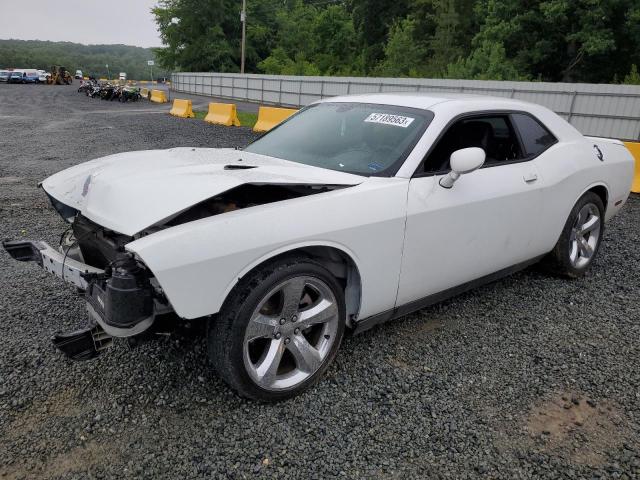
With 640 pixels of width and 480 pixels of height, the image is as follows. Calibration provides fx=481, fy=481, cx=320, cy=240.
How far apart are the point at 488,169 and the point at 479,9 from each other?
122ft

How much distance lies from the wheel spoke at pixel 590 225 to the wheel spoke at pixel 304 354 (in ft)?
9.66

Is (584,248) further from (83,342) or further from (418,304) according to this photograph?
(83,342)

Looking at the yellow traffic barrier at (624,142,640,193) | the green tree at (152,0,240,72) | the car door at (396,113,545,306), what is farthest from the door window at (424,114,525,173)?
the green tree at (152,0,240,72)

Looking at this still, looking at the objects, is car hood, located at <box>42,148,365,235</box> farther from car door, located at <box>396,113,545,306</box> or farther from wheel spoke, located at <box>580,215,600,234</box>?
wheel spoke, located at <box>580,215,600,234</box>

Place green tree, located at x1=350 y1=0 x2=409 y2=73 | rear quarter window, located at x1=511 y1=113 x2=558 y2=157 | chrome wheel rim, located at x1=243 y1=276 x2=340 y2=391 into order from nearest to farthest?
1. chrome wheel rim, located at x1=243 y1=276 x2=340 y2=391
2. rear quarter window, located at x1=511 y1=113 x2=558 y2=157
3. green tree, located at x1=350 y1=0 x2=409 y2=73

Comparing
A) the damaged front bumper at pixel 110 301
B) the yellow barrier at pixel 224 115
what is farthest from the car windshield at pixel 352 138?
the yellow barrier at pixel 224 115

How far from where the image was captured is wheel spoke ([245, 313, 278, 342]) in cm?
232

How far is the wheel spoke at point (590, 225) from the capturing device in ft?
14.0

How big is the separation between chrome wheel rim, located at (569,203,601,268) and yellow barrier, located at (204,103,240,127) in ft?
46.2

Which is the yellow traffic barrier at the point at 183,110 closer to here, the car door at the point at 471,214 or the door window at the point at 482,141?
the door window at the point at 482,141

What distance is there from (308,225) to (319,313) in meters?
0.49

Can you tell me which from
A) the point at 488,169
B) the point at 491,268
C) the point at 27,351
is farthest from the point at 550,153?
the point at 27,351

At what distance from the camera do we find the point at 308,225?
2.40 metres

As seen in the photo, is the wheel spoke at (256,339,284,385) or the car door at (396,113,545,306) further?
the car door at (396,113,545,306)
